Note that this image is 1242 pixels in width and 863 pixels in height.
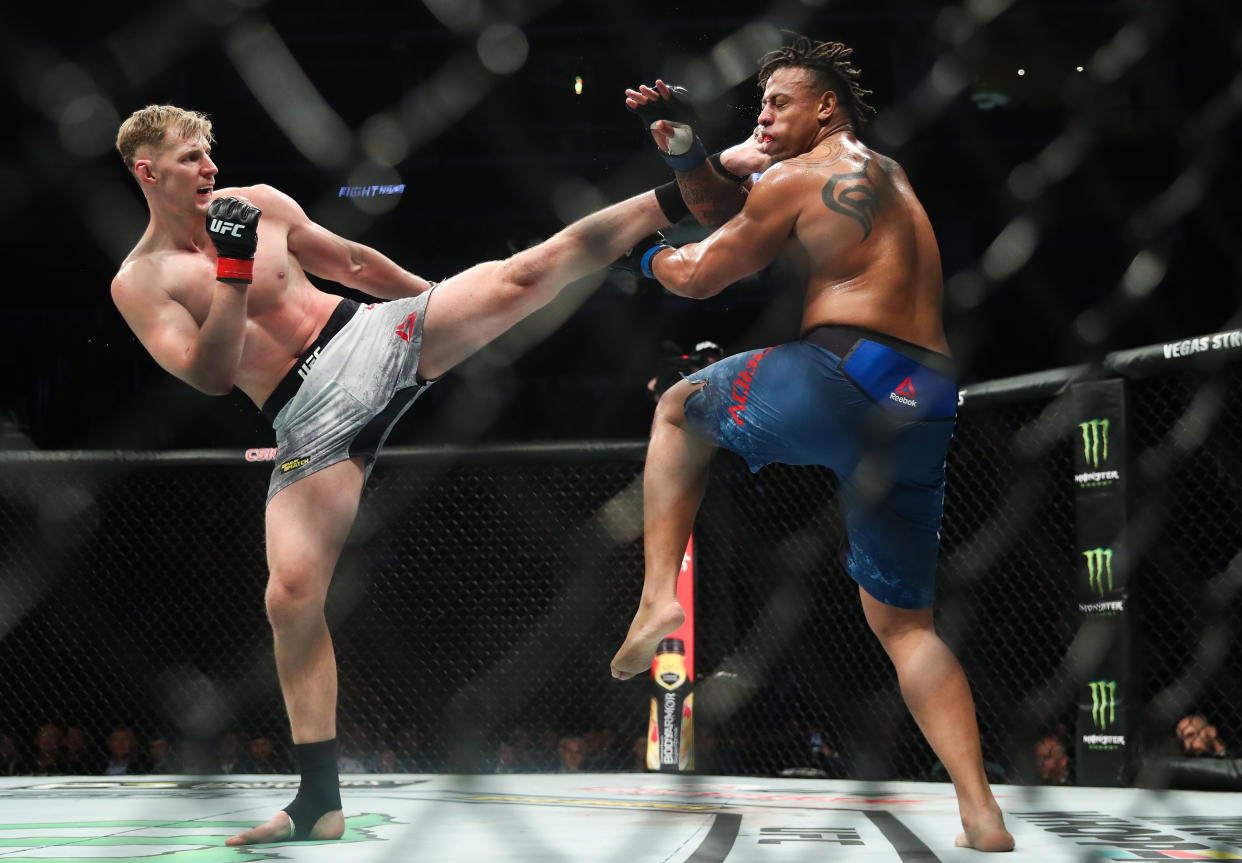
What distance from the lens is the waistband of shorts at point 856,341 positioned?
1.62 metres

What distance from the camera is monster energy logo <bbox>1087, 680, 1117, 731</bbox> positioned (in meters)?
2.88

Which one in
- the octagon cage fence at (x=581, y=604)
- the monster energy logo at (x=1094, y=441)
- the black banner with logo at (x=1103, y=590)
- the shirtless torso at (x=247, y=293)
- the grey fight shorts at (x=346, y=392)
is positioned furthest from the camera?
the octagon cage fence at (x=581, y=604)

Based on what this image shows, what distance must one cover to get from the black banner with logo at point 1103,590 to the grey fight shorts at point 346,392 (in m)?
1.84

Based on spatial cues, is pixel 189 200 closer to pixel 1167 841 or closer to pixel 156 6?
pixel 1167 841

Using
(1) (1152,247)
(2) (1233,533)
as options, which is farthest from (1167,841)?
(1) (1152,247)

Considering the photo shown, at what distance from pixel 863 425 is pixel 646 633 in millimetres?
415

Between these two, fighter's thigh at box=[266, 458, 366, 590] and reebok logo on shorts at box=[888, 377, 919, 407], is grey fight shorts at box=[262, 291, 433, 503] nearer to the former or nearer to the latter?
Answer: fighter's thigh at box=[266, 458, 366, 590]

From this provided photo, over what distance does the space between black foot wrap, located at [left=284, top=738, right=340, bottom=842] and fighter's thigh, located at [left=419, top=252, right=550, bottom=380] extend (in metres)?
0.64

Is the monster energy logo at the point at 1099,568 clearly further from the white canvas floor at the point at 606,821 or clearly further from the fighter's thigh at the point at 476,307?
the fighter's thigh at the point at 476,307

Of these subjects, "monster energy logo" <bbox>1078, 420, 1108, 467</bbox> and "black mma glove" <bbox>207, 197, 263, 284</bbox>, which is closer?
"black mma glove" <bbox>207, 197, 263, 284</bbox>

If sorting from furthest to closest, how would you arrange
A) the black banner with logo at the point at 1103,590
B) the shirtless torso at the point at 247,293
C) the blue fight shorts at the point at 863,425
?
the black banner with logo at the point at 1103,590 < the shirtless torso at the point at 247,293 < the blue fight shorts at the point at 863,425

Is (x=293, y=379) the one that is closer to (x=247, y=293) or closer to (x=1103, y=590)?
(x=247, y=293)

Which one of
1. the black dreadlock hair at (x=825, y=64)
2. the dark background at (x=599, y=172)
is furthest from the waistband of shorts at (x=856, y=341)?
the dark background at (x=599, y=172)

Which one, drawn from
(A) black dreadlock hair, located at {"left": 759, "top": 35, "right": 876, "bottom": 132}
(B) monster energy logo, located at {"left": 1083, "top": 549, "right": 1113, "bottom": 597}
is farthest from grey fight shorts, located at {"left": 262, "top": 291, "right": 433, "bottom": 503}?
(B) monster energy logo, located at {"left": 1083, "top": 549, "right": 1113, "bottom": 597}
